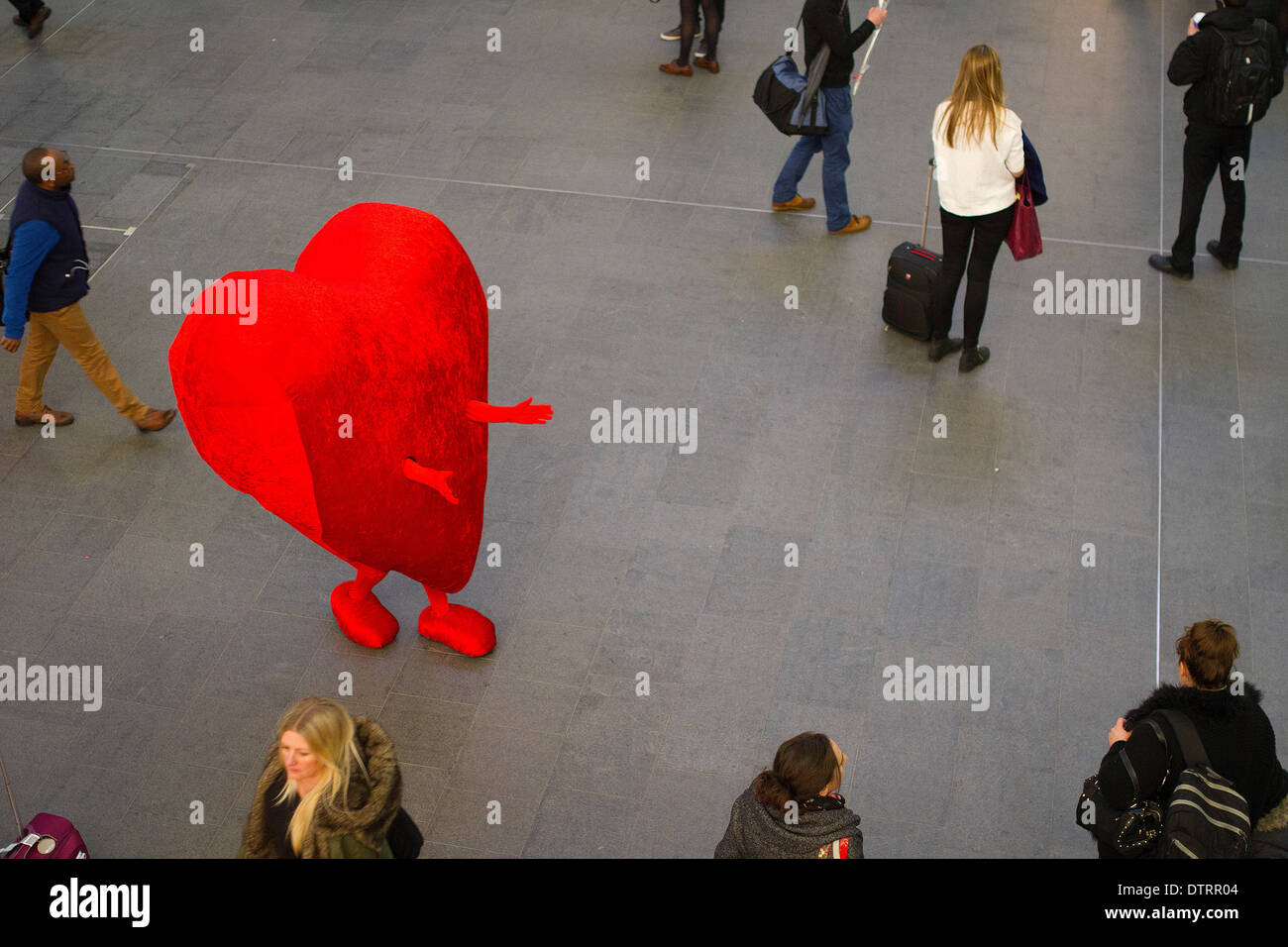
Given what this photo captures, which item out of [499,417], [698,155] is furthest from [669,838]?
[698,155]

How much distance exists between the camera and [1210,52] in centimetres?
736

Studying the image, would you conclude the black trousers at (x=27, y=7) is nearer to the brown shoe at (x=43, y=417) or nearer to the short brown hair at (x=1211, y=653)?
the brown shoe at (x=43, y=417)

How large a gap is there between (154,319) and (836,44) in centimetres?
459

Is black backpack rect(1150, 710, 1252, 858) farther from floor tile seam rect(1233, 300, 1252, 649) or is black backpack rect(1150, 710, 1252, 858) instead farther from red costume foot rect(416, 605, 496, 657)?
red costume foot rect(416, 605, 496, 657)

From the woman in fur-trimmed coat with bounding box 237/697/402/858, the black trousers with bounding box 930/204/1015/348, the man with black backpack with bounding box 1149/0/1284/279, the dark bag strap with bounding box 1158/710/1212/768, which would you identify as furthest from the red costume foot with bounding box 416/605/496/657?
the man with black backpack with bounding box 1149/0/1284/279

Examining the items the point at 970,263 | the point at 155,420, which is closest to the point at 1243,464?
the point at 970,263

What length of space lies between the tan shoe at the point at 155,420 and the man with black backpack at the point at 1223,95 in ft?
20.1

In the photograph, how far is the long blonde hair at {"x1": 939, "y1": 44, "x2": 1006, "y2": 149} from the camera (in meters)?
6.39

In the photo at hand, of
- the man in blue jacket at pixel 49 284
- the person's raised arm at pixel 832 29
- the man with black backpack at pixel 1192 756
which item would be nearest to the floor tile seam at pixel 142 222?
the man in blue jacket at pixel 49 284

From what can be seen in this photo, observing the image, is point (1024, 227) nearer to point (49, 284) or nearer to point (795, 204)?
point (795, 204)

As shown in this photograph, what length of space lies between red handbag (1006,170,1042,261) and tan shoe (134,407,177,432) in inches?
188

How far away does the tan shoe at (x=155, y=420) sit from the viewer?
23.3ft

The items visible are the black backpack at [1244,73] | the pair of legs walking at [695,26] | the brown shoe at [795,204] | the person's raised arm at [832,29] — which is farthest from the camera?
the pair of legs walking at [695,26]
